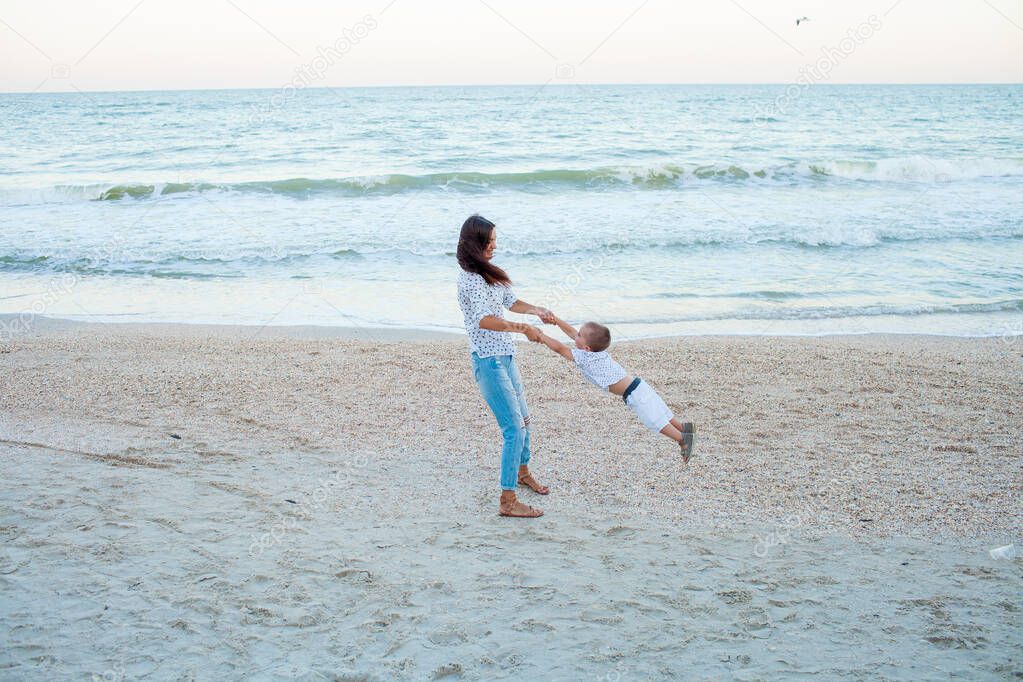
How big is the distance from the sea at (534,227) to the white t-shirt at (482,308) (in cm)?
522

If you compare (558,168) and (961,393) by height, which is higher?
(558,168)

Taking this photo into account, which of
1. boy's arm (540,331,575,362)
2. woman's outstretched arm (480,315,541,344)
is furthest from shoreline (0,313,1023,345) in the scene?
woman's outstretched arm (480,315,541,344)

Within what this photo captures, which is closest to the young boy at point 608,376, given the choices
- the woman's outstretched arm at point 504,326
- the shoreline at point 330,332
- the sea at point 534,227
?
the woman's outstretched arm at point 504,326

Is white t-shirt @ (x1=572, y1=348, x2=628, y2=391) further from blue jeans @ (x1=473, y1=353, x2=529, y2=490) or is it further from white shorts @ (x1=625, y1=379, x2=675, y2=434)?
blue jeans @ (x1=473, y1=353, x2=529, y2=490)

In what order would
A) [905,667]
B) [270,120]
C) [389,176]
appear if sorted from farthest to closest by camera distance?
[270,120], [389,176], [905,667]

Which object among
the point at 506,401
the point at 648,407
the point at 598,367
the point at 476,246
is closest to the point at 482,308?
the point at 476,246

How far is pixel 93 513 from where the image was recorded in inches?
179

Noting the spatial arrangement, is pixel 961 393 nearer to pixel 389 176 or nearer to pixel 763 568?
pixel 763 568

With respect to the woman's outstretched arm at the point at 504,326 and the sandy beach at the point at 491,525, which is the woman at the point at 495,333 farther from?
the sandy beach at the point at 491,525

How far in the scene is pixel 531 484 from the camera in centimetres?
517

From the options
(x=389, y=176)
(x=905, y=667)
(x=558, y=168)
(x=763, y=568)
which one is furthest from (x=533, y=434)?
(x=558, y=168)

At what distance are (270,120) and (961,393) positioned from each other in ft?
124

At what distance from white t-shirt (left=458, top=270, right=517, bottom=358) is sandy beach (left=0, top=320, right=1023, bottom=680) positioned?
1.02 metres

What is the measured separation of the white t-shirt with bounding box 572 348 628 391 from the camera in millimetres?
4676
